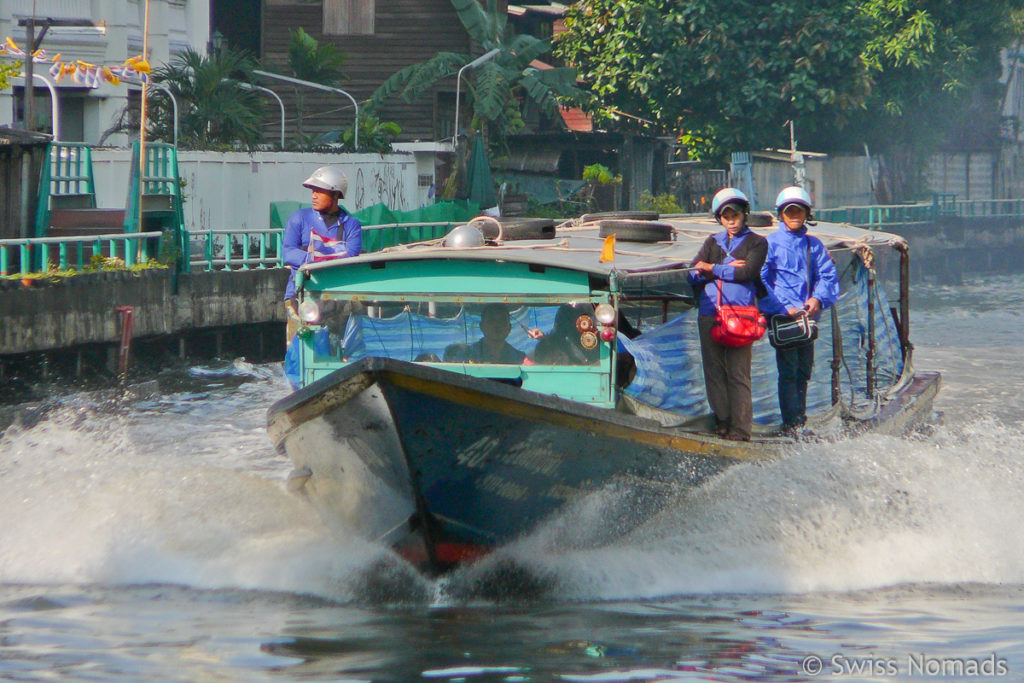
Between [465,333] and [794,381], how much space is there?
2.04m

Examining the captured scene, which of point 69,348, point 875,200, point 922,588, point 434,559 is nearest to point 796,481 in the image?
point 922,588

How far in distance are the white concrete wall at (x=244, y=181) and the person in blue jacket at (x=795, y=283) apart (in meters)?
11.9

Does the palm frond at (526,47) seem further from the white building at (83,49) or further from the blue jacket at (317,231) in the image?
the blue jacket at (317,231)

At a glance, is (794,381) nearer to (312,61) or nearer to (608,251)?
(608,251)

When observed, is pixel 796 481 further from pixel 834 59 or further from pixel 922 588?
pixel 834 59

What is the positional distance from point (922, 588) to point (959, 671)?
1.56 meters

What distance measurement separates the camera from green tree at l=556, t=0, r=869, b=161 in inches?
1113

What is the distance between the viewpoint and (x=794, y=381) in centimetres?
763

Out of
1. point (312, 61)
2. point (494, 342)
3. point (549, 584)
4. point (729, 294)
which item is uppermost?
point (312, 61)

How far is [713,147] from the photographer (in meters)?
30.2

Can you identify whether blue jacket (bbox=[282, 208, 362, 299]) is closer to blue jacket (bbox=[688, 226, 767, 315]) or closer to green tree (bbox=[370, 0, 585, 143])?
blue jacket (bbox=[688, 226, 767, 315])

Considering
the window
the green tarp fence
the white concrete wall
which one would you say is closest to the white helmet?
the green tarp fence

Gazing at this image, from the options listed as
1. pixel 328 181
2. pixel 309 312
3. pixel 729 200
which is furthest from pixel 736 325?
pixel 328 181

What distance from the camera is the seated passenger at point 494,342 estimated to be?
671 centimetres
